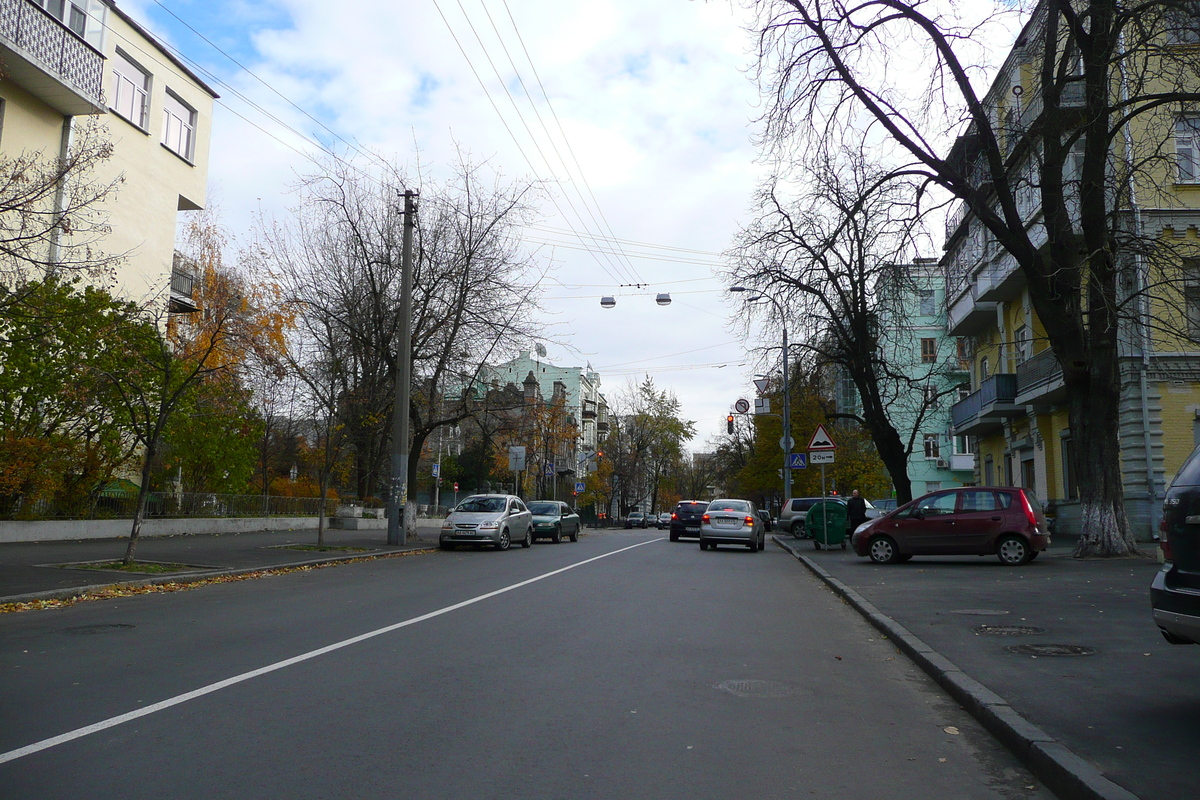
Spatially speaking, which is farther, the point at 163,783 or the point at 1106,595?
the point at 1106,595

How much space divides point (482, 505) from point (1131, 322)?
669 inches

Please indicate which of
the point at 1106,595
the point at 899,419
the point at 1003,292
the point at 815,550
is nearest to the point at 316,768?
the point at 1106,595

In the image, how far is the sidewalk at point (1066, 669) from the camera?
4.76 m

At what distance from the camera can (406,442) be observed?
25172mm

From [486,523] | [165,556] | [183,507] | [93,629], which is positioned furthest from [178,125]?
[93,629]

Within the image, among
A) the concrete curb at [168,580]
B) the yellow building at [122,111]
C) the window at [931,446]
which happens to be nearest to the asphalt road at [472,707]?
the concrete curb at [168,580]

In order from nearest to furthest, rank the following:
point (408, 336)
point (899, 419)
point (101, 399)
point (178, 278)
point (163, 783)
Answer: point (163, 783), point (101, 399), point (408, 336), point (178, 278), point (899, 419)

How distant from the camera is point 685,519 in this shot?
3606cm

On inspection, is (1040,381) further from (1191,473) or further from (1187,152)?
(1191,473)

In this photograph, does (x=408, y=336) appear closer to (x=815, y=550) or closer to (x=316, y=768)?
(x=815, y=550)

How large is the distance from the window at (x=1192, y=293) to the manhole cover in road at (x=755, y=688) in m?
14.2

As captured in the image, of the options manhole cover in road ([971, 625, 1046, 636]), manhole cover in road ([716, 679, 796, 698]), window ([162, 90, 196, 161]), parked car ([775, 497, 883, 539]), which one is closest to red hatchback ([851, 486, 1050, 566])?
manhole cover in road ([971, 625, 1046, 636])

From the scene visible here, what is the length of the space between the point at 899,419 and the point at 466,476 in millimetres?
34286

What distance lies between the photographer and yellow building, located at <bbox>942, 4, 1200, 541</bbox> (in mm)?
19859
